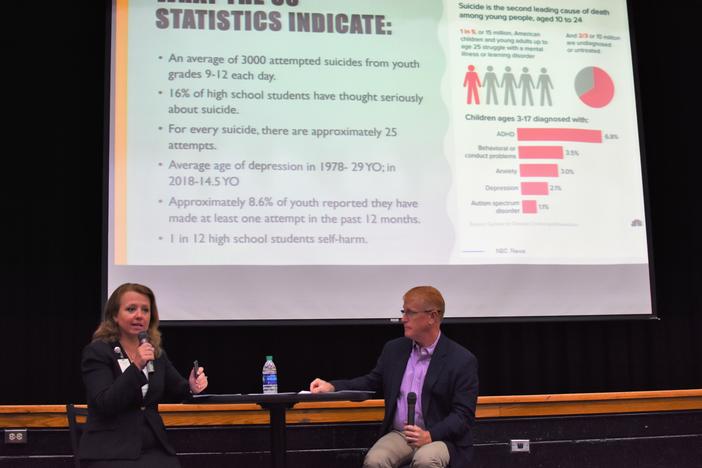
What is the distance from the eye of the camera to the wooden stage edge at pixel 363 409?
12.0ft

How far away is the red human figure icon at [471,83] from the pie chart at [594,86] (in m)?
0.53

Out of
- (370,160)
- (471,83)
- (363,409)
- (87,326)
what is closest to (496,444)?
(363,409)

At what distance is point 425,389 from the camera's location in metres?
2.94

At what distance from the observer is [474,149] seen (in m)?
3.94

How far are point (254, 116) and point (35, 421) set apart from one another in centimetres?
174

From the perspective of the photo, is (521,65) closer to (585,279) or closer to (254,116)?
(585,279)

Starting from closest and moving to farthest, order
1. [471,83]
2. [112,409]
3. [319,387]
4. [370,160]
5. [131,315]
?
[112,409]
[131,315]
[319,387]
[370,160]
[471,83]

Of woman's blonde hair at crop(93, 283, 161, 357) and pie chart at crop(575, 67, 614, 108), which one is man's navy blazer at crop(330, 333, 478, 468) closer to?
woman's blonde hair at crop(93, 283, 161, 357)

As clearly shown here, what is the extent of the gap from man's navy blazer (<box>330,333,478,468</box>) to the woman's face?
31.3 inches

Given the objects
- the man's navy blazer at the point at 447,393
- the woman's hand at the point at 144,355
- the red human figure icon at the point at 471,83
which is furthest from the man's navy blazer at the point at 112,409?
the red human figure icon at the point at 471,83

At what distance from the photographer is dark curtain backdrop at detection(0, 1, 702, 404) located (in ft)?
12.2

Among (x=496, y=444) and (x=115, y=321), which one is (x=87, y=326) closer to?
(x=115, y=321)

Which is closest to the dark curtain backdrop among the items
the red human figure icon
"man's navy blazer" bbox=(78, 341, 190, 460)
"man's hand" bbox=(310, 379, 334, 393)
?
"man's hand" bbox=(310, 379, 334, 393)

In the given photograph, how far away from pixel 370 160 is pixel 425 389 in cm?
131
